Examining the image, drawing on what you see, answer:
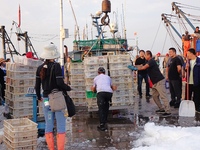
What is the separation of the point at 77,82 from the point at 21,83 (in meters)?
2.35

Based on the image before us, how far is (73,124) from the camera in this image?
812 centimetres

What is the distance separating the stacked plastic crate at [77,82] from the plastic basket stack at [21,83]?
1.88 metres

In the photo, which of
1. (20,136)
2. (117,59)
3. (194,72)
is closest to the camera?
(20,136)

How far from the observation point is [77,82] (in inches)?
385

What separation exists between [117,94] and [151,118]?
1214 millimetres

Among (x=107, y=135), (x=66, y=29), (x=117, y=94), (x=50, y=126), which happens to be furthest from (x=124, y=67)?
(x=66, y=29)

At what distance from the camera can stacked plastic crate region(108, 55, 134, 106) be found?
8.53 metres

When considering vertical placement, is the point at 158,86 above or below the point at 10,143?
above

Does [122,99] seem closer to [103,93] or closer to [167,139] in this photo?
[103,93]

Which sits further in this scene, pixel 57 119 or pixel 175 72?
pixel 175 72

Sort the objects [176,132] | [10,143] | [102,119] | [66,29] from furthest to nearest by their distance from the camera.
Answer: [66,29] < [102,119] < [176,132] < [10,143]

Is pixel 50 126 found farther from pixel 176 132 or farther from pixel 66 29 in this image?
pixel 66 29

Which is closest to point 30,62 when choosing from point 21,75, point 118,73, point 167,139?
point 21,75

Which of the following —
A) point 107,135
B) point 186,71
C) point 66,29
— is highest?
point 66,29
